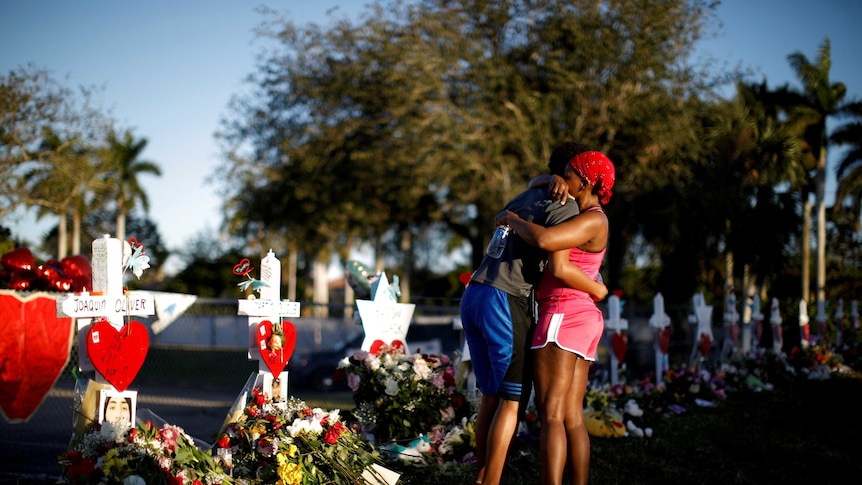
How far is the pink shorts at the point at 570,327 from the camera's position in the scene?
379cm

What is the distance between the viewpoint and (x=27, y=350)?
536 cm

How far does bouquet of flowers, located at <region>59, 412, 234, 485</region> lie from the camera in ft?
10.6

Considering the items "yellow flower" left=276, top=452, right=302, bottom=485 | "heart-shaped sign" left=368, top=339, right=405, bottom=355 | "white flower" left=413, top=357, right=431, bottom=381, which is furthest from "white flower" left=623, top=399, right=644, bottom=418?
"yellow flower" left=276, top=452, right=302, bottom=485

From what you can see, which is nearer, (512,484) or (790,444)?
(512,484)

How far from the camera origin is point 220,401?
11547mm

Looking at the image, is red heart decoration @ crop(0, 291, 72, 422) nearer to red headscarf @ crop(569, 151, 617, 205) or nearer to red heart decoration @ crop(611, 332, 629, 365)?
red headscarf @ crop(569, 151, 617, 205)

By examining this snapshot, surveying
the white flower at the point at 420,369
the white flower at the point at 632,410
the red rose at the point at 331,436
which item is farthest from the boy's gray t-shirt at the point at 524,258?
the white flower at the point at 632,410

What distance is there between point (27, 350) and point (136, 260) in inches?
72.4

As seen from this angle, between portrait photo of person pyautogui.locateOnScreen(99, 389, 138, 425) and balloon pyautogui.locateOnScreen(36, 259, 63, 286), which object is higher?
balloon pyautogui.locateOnScreen(36, 259, 63, 286)

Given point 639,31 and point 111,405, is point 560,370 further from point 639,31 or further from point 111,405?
point 639,31

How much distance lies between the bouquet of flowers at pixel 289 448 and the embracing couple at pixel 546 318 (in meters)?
0.68

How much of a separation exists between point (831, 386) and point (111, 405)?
379 inches

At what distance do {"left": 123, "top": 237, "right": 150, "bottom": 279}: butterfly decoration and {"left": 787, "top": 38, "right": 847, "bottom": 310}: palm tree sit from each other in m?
28.7

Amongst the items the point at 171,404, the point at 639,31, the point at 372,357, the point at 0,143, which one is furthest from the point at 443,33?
the point at 372,357
